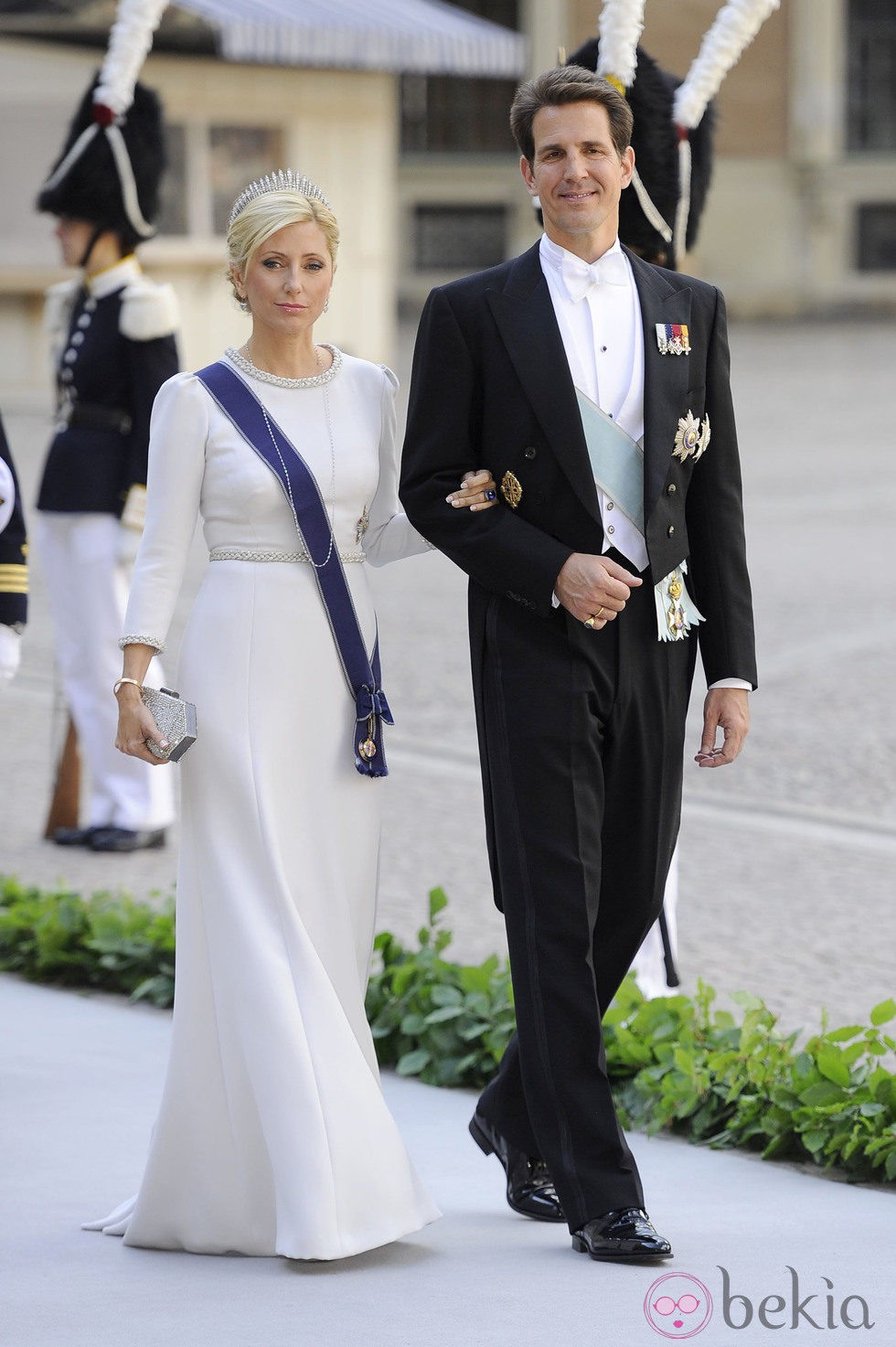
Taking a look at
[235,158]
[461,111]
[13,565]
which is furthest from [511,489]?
[461,111]

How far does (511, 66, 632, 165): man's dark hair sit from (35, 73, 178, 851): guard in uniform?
2923 mm

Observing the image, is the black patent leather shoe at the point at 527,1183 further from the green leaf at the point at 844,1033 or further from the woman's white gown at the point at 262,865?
the green leaf at the point at 844,1033

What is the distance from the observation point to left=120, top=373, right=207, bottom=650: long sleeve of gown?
3.41 meters

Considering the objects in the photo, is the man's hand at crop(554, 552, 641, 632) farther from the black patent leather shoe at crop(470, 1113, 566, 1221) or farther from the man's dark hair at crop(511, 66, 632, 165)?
the black patent leather shoe at crop(470, 1113, 566, 1221)

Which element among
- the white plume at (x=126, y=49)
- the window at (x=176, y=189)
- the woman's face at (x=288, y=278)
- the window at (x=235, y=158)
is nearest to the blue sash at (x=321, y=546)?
the woman's face at (x=288, y=278)

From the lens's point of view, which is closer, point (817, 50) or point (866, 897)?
point (866, 897)

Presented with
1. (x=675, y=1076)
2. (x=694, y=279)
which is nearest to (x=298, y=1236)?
(x=675, y=1076)

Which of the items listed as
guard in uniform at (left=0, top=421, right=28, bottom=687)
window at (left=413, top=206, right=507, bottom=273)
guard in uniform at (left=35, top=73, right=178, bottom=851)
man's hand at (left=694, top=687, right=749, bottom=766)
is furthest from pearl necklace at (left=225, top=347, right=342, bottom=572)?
window at (left=413, top=206, right=507, bottom=273)

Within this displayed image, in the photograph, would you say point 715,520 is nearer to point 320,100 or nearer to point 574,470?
point 574,470

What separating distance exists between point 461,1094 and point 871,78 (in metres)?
30.5

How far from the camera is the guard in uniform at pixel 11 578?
432 cm

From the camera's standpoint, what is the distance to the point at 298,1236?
325 centimetres

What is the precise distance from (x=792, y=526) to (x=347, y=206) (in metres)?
8.23

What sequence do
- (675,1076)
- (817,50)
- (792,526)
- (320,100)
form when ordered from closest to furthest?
(675,1076), (792,526), (320,100), (817,50)
